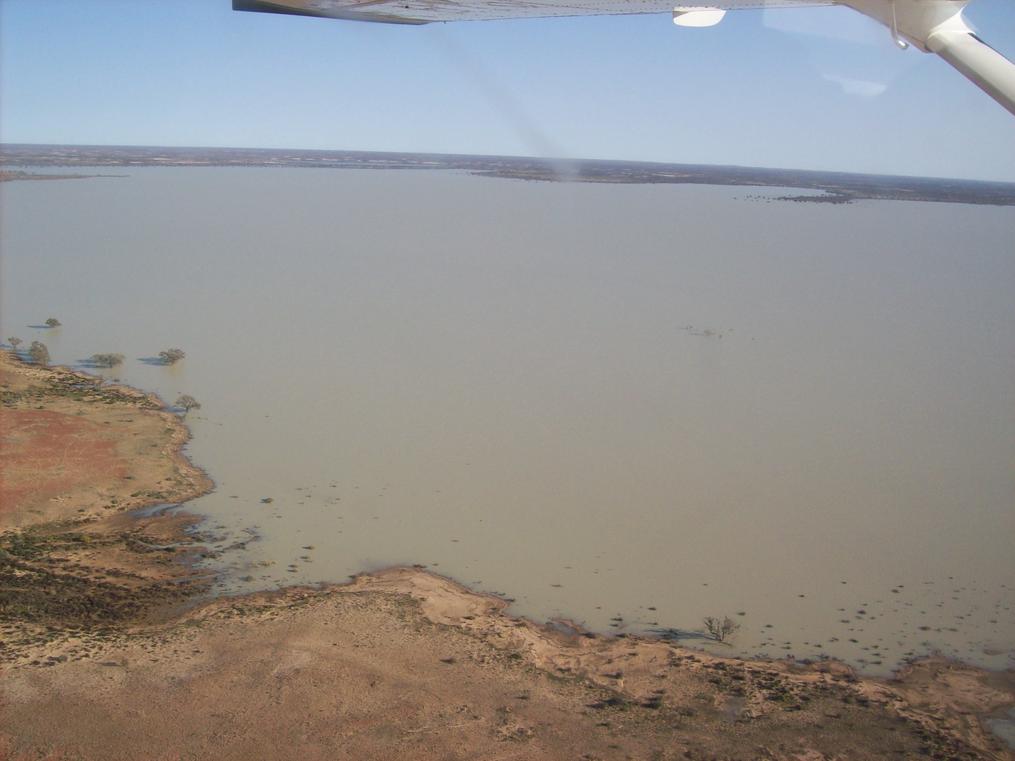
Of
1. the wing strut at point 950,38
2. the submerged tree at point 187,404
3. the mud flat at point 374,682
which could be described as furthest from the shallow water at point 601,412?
the wing strut at point 950,38

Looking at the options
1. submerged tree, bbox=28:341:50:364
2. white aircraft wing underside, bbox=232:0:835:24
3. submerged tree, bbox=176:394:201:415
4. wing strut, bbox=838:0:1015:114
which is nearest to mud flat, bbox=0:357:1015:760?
submerged tree, bbox=176:394:201:415

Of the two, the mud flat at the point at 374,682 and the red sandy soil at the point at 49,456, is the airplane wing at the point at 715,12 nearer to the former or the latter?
the mud flat at the point at 374,682

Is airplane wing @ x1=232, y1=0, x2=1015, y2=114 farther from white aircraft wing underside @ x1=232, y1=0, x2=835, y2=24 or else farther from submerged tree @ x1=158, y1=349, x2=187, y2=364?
submerged tree @ x1=158, y1=349, x2=187, y2=364

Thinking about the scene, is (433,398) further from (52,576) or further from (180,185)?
(180,185)

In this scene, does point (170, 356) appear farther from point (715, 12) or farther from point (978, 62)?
point (978, 62)

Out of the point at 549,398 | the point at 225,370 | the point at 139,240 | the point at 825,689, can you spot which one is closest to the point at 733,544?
the point at 825,689
